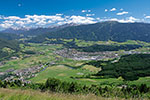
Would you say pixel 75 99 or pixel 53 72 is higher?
pixel 75 99

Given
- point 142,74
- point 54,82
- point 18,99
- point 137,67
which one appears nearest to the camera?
point 18,99

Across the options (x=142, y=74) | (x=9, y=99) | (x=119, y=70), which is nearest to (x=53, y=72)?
(x=119, y=70)

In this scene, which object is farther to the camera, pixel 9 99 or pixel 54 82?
pixel 54 82

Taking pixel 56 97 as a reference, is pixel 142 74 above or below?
below

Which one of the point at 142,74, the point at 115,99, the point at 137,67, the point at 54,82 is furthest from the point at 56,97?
the point at 137,67

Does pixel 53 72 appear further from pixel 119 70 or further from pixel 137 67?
pixel 137 67

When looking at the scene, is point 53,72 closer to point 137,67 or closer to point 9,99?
point 137,67

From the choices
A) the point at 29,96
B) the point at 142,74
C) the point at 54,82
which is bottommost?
the point at 142,74

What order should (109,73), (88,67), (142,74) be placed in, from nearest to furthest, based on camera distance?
(142,74) < (109,73) < (88,67)

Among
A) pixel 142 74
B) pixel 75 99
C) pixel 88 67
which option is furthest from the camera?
pixel 88 67
